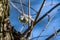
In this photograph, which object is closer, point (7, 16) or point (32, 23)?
point (32, 23)

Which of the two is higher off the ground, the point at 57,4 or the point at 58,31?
the point at 57,4

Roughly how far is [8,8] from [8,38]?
0.21 metres

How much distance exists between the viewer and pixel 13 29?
2.10 meters

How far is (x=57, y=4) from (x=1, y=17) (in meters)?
0.37

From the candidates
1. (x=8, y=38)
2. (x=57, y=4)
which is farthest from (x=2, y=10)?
(x=57, y=4)

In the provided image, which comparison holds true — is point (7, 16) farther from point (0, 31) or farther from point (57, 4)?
point (57, 4)

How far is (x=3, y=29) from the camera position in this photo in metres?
2.07

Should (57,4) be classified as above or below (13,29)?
above

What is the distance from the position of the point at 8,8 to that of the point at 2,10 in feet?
→ 0.19

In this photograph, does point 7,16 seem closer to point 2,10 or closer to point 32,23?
point 2,10

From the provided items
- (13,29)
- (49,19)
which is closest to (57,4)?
(49,19)

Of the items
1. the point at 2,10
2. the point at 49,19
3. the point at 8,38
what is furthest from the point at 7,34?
the point at 49,19

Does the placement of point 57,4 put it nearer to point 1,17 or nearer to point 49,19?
point 49,19

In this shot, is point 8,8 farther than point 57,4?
Yes
